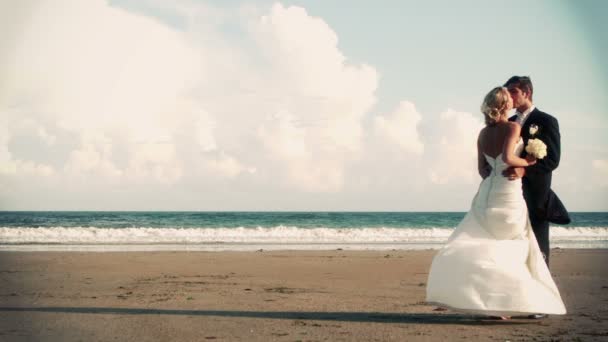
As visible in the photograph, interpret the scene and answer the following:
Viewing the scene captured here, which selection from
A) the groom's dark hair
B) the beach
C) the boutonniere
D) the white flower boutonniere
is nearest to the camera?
the beach

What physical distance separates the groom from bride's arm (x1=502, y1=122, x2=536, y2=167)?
0.85ft

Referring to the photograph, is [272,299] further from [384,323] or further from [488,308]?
[488,308]

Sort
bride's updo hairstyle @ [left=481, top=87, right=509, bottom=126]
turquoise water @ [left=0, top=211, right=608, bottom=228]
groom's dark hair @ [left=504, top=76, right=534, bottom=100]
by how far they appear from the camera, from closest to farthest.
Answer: bride's updo hairstyle @ [left=481, top=87, right=509, bottom=126] → groom's dark hair @ [left=504, top=76, right=534, bottom=100] → turquoise water @ [left=0, top=211, right=608, bottom=228]

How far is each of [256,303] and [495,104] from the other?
12.4 feet

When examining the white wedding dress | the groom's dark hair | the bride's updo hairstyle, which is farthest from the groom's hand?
the groom's dark hair

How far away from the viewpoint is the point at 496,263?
5973mm

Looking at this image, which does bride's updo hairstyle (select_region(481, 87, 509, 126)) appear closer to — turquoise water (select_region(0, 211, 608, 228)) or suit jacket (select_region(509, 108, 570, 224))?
suit jacket (select_region(509, 108, 570, 224))

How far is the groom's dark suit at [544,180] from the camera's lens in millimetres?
6398

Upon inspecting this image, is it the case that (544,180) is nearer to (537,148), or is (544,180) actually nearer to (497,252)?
(537,148)

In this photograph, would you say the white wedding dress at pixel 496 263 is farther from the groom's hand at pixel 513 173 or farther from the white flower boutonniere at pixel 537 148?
the white flower boutonniere at pixel 537 148

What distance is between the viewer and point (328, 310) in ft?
23.9

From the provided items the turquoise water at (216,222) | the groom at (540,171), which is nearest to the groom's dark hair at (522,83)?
the groom at (540,171)

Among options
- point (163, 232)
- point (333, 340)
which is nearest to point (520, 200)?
point (333, 340)

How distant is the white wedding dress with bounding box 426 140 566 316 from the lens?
588 cm
